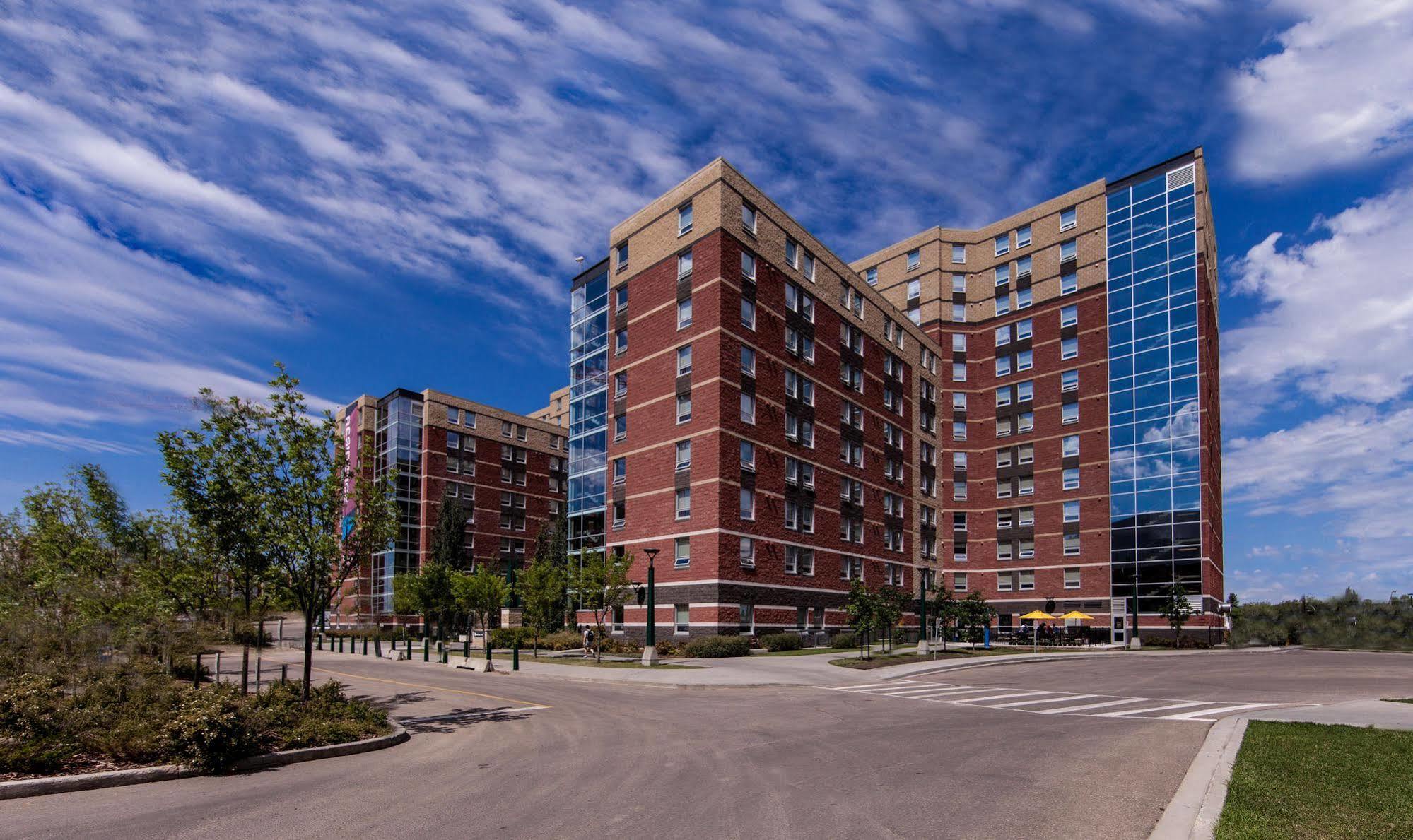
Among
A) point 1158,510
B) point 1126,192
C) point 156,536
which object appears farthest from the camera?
point 1126,192

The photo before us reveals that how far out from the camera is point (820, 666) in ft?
107

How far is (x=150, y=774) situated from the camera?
10719 millimetres

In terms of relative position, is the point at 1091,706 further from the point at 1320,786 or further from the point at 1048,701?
the point at 1320,786

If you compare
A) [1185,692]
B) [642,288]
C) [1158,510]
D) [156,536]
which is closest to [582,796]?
[156,536]

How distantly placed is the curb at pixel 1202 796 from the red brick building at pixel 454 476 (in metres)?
66.5

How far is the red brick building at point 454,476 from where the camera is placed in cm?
7325

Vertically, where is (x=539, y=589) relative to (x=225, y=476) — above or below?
below

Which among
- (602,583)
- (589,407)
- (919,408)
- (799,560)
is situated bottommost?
(602,583)

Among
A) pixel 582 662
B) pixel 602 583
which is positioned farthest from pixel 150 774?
pixel 602 583

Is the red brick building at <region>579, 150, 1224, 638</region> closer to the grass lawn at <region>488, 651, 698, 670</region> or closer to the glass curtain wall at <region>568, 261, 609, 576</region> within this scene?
the glass curtain wall at <region>568, 261, 609, 576</region>

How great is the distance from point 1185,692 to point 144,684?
2614 cm

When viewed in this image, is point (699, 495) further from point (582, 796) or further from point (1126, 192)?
point (1126, 192)

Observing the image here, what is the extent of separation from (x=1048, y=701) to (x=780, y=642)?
75.4 feet

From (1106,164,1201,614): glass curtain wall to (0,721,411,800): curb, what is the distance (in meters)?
63.9
